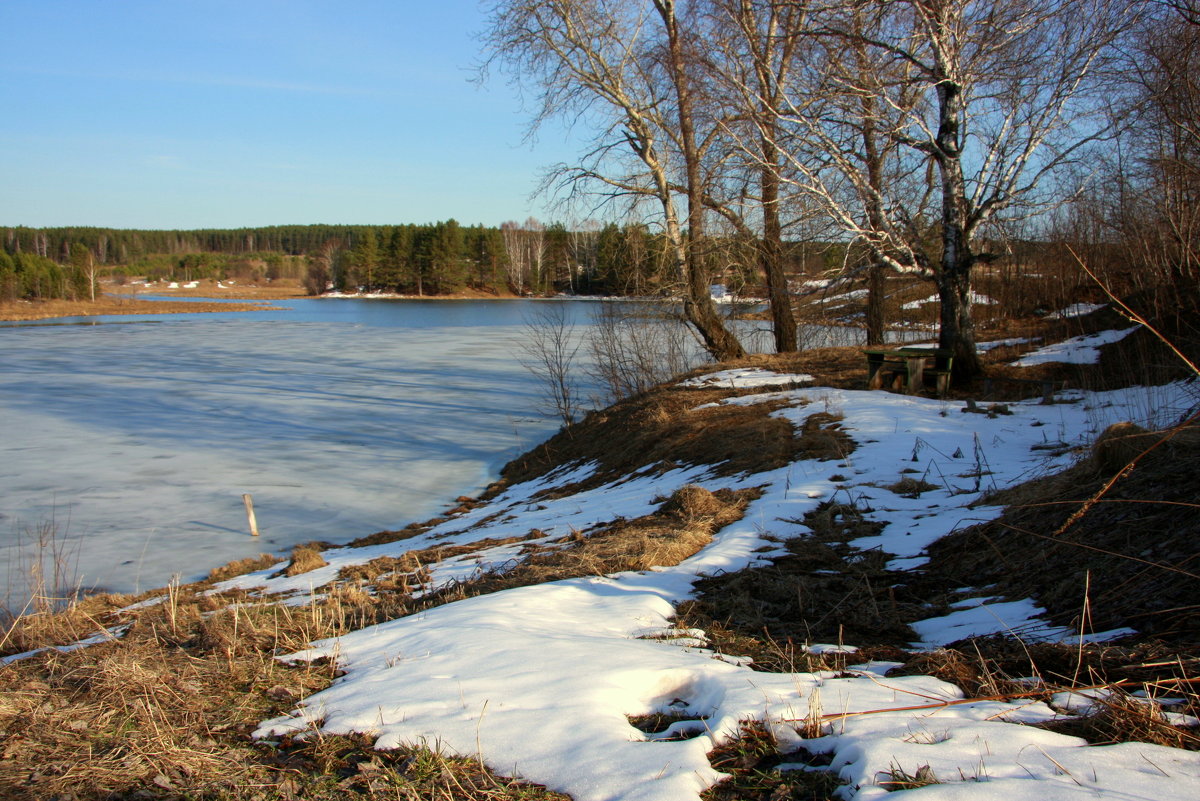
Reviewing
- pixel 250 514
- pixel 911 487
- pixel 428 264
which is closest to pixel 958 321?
pixel 911 487

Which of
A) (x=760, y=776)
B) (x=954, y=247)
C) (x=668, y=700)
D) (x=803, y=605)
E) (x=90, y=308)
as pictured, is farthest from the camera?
(x=90, y=308)

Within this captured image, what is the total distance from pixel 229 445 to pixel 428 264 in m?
77.4

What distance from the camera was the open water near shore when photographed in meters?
11.1

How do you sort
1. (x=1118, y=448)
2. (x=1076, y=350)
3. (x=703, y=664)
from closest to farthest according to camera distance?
(x=703, y=664)
(x=1118, y=448)
(x=1076, y=350)

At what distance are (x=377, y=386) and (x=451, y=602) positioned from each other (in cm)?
2149

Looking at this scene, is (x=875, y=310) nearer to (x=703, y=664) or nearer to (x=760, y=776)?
(x=703, y=664)

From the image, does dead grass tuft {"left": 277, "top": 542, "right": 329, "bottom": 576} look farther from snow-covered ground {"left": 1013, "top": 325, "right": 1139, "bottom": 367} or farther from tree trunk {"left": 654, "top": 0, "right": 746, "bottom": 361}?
snow-covered ground {"left": 1013, "top": 325, "right": 1139, "bottom": 367}

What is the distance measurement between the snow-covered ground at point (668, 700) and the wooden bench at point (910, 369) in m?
4.85

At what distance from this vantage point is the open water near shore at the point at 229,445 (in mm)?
11141

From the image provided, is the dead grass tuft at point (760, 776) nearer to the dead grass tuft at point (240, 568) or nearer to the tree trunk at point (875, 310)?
the dead grass tuft at point (240, 568)

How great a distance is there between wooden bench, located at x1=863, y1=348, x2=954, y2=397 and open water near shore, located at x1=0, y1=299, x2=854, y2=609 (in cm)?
723

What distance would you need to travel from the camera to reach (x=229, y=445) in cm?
1727

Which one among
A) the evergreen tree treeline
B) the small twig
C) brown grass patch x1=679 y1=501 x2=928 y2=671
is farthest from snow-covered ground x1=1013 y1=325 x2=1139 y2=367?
the evergreen tree treeline

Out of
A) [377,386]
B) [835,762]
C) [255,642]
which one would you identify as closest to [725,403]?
[255,642]
